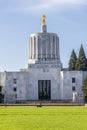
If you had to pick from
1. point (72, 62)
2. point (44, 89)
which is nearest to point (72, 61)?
point (72, 62)

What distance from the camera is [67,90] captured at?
3647 inches

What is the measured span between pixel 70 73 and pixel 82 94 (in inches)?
228

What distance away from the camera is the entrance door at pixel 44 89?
9525 cm

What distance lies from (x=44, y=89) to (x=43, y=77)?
2503 mm

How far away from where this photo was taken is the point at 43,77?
94.7 m

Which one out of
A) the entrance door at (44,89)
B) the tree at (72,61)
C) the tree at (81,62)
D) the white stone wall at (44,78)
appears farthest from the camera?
the tree at (72,61)

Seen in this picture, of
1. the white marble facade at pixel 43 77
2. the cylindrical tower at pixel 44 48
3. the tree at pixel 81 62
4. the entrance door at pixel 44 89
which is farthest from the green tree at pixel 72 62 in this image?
the entrance door at pixel 44 89

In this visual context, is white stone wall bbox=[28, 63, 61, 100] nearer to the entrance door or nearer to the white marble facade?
the white marble facade
